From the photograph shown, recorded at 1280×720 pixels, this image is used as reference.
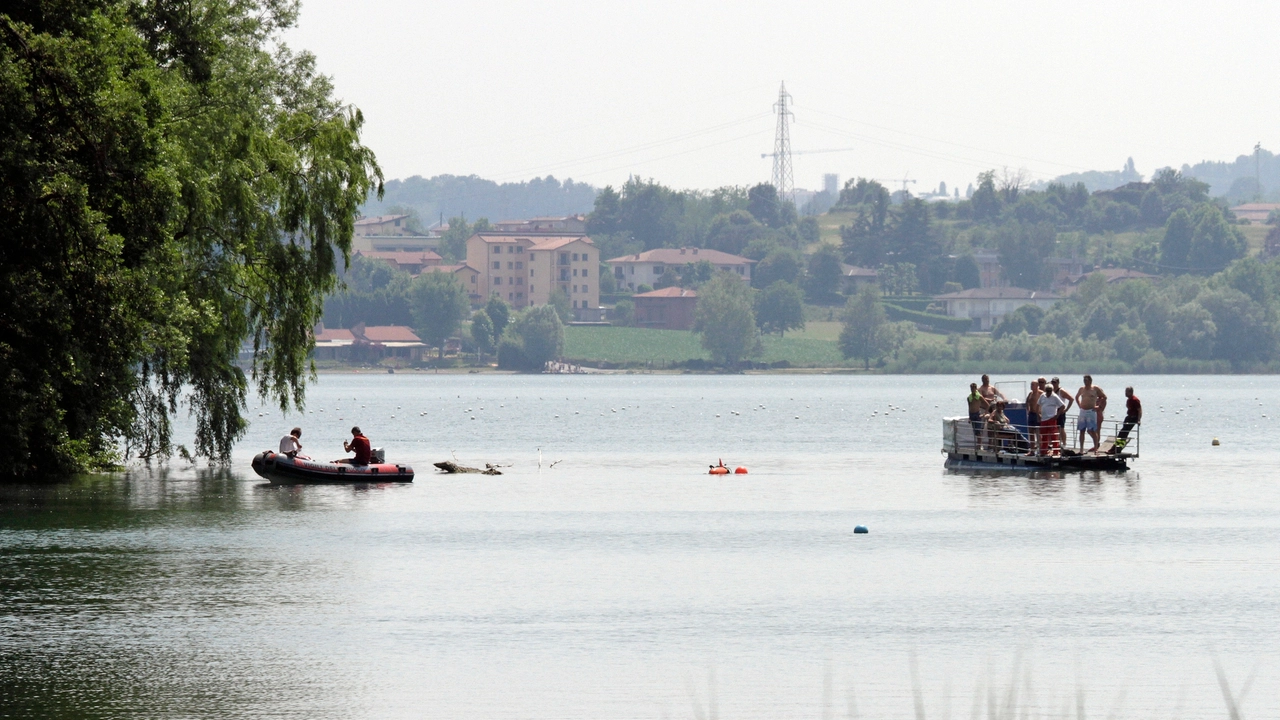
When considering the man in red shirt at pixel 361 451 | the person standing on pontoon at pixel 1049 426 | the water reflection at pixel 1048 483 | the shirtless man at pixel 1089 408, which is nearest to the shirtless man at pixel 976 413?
the water reflection at pixel 1048 483

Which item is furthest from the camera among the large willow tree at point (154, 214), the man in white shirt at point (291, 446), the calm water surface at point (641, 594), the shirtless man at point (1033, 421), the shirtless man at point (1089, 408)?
the shirtless man at point (1033, 421)

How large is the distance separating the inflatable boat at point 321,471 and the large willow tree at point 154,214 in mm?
1676

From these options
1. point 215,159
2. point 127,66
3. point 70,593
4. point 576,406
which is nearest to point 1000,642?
point 70,593

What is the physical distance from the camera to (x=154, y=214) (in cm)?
3466

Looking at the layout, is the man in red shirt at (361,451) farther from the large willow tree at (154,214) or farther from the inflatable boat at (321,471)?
the large willow tree at (154,214)

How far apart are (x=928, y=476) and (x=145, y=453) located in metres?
21.5

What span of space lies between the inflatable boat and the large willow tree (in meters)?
1.68

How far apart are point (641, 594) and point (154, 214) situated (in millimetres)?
14420

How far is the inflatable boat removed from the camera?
4481 centimetres

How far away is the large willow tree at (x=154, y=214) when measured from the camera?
3153cm

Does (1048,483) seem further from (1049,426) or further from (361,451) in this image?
(361,451)

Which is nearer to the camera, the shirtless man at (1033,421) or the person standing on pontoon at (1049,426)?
the person standing on pontoon at (1049,426)

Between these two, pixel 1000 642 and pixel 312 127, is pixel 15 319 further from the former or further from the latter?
pixel 1000 642

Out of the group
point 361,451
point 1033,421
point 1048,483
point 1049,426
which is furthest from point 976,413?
point 361,451
